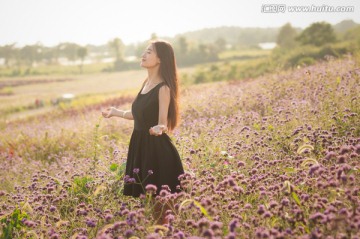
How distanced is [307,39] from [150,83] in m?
27.2

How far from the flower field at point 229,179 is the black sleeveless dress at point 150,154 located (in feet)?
0.70

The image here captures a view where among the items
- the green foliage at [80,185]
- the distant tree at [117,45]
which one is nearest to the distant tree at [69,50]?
the distant tree at [117,45]

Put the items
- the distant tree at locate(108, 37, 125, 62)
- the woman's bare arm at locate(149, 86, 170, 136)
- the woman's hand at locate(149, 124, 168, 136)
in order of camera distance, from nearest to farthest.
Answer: the woman's hand at locate(149, 124, 168, 136), the woman's bare arm at locate(149, 86, 170, 136), the distant tree at locate(108, 37, 125, 62)

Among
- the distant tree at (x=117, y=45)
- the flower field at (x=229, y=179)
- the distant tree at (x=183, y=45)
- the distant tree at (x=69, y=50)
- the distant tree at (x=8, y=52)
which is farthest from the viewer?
the distant tree at (x=69, y=50)

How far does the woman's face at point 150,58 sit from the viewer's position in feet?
13.1

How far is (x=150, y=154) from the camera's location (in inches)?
150

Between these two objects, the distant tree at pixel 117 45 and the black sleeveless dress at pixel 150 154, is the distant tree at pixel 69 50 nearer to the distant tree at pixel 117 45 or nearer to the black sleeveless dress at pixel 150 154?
the distant tree at pixel 117 45

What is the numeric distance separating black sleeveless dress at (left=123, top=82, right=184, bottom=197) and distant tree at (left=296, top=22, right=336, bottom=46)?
89.0 ft

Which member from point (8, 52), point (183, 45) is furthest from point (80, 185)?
point (8, 52)

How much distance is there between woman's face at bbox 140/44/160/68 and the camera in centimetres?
400

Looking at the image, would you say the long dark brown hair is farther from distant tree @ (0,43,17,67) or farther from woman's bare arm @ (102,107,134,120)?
distant tree @ (0,43,17,67)

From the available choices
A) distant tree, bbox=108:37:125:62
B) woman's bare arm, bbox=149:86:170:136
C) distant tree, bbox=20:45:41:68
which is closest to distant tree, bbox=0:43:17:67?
distant tree, bbox=20:45:41:68

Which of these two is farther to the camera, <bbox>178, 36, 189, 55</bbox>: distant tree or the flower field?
<bbox>178, 36, 189, 55</bbox>: distant tree

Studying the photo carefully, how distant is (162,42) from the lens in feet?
13.3
